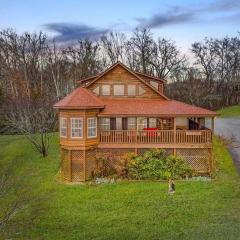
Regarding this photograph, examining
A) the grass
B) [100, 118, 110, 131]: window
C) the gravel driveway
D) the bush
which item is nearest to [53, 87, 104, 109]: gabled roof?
[100, 118, 110, 131]: window

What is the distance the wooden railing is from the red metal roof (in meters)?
1.21

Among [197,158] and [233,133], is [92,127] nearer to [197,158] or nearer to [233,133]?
[197,158]

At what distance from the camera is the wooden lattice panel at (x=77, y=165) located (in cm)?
2922

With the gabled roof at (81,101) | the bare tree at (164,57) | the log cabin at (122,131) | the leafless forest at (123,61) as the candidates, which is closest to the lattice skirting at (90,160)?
the log cabin at (122,131)

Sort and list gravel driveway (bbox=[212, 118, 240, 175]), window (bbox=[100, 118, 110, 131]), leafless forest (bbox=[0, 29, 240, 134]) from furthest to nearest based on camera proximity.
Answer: leafless forest (bbox=[0, 29, 240, 134]), gravel driveway (bbox=[212, 118, 240, 175]), window (bbox=[100, 118, 110, 131])

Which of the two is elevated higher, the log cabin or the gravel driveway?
the log cabin

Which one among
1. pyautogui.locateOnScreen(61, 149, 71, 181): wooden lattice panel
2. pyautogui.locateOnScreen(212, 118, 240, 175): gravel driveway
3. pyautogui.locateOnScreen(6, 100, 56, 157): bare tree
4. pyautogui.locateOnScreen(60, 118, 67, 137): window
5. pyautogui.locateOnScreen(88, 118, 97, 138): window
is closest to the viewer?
pyautogui.locateOnScreen(61, 149, 71, 181): wooden lattice panel

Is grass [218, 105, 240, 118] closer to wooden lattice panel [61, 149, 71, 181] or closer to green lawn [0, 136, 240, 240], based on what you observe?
green lawn [0, 136, 240, 240]

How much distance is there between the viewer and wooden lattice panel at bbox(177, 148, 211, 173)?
30.0 m

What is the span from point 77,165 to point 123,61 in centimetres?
4636

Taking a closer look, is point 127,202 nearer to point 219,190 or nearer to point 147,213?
point 147,213

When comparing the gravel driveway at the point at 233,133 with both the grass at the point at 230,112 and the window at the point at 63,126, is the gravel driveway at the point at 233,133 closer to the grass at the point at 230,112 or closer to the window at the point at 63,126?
the window at the point at 63,126

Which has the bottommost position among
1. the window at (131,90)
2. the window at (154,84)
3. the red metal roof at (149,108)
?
the red metal roof at (149,108)

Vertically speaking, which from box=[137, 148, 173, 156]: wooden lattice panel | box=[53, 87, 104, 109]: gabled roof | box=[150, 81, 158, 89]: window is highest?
box=[150, 81, 158, 89]: window
